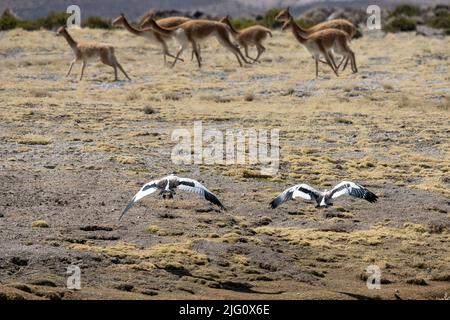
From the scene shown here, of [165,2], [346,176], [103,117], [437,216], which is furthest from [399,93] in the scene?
[165,2]

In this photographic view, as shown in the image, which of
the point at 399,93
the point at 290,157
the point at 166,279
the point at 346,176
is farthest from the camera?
the point at 399,93

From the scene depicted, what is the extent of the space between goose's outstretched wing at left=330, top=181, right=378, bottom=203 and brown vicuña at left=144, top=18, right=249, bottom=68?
599 inches

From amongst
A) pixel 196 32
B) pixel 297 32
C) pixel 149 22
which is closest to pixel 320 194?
pixel 297 32

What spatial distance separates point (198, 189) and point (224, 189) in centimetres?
307

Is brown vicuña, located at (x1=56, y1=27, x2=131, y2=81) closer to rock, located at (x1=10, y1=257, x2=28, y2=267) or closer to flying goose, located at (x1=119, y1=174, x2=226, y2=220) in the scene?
flying goose, located at (x1=119, y1=174, x2=226, y2=220)

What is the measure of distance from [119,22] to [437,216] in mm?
16595

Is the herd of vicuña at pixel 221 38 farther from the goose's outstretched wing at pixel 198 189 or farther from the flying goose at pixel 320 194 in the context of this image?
the goose's outstretched wing at pixel 198 189

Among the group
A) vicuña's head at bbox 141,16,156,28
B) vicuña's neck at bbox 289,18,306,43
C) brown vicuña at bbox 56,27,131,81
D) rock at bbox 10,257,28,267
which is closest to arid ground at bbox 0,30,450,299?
rock at bbox 10,257,28,267

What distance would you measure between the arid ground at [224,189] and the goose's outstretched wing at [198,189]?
671mm

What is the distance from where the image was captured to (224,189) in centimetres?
1456

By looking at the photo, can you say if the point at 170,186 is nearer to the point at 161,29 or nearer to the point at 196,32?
the point at 196,32

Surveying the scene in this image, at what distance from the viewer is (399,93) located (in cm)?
2308

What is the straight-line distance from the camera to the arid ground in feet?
36.8

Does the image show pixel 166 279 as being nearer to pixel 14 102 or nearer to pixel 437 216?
pixel 437 216
